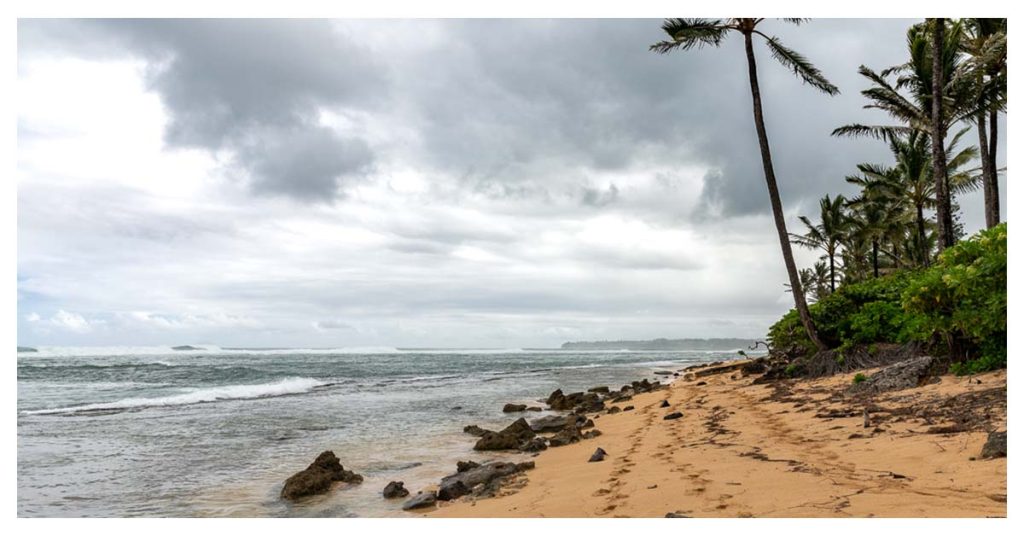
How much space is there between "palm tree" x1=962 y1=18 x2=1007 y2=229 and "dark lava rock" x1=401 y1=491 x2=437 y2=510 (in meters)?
18.2

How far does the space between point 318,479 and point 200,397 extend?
18.6 meters

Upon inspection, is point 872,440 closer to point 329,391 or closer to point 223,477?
point 223,477

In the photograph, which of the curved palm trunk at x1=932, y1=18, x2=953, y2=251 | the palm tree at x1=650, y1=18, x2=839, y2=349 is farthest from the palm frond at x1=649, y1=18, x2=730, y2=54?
the curved palm trunk at x1=932, y1=18, x2=953, y2=251

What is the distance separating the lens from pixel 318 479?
8156mm

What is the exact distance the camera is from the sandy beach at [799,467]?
4879mm

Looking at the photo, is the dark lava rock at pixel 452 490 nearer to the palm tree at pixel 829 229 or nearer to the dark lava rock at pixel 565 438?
the dark lava rock at pixel 565 438

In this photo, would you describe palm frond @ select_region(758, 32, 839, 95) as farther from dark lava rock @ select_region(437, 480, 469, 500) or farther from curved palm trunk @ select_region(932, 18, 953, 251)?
dark lava rock @ select_region(437, 480, 469, 500)

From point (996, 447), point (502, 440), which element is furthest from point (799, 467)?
Answer: point (502, 440)

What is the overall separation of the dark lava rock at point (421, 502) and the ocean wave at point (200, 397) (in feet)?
56.2

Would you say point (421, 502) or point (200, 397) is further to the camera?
point (200, 397)

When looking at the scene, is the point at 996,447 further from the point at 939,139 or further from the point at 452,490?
the point at 939,139

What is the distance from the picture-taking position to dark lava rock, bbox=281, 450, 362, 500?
26.2ft
